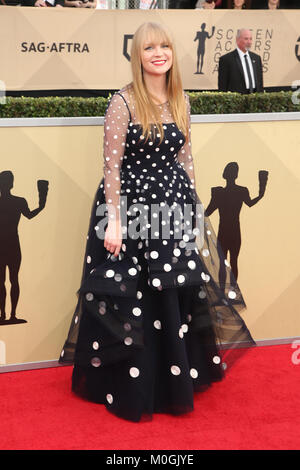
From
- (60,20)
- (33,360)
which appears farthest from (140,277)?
(60,20)

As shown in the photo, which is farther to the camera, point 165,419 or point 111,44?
point 111,44

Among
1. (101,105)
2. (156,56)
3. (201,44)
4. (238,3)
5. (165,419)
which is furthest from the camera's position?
(238,3)

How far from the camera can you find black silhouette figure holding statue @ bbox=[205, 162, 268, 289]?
12.6ft

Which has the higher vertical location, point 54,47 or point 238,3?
point 238,3

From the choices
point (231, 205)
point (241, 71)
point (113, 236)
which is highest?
point (241, 71)

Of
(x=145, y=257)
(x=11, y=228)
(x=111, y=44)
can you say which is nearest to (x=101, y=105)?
(x=11, y=228)

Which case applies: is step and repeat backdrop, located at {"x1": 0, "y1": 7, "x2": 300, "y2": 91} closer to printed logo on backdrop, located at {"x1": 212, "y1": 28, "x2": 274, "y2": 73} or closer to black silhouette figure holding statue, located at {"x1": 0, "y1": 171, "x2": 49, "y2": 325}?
printed logo on backdrop, located at {"x1": 212, "y1": 28, "x2": 274, "y2": 73}

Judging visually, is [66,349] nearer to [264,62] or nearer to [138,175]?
[138,175]

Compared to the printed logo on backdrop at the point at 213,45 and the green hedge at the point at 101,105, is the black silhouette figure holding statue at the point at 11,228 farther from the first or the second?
the printed logo on backdrop at the point at 213,45

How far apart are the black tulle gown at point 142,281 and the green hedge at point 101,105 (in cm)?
244

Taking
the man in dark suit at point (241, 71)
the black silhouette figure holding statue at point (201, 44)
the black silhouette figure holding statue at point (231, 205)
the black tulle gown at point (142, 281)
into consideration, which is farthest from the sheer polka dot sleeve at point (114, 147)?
the black silhouette figure holding statue at point (201, 44)

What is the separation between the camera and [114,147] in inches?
120

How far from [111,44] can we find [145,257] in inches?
230

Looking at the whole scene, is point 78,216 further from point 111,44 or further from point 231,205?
point 111,44
